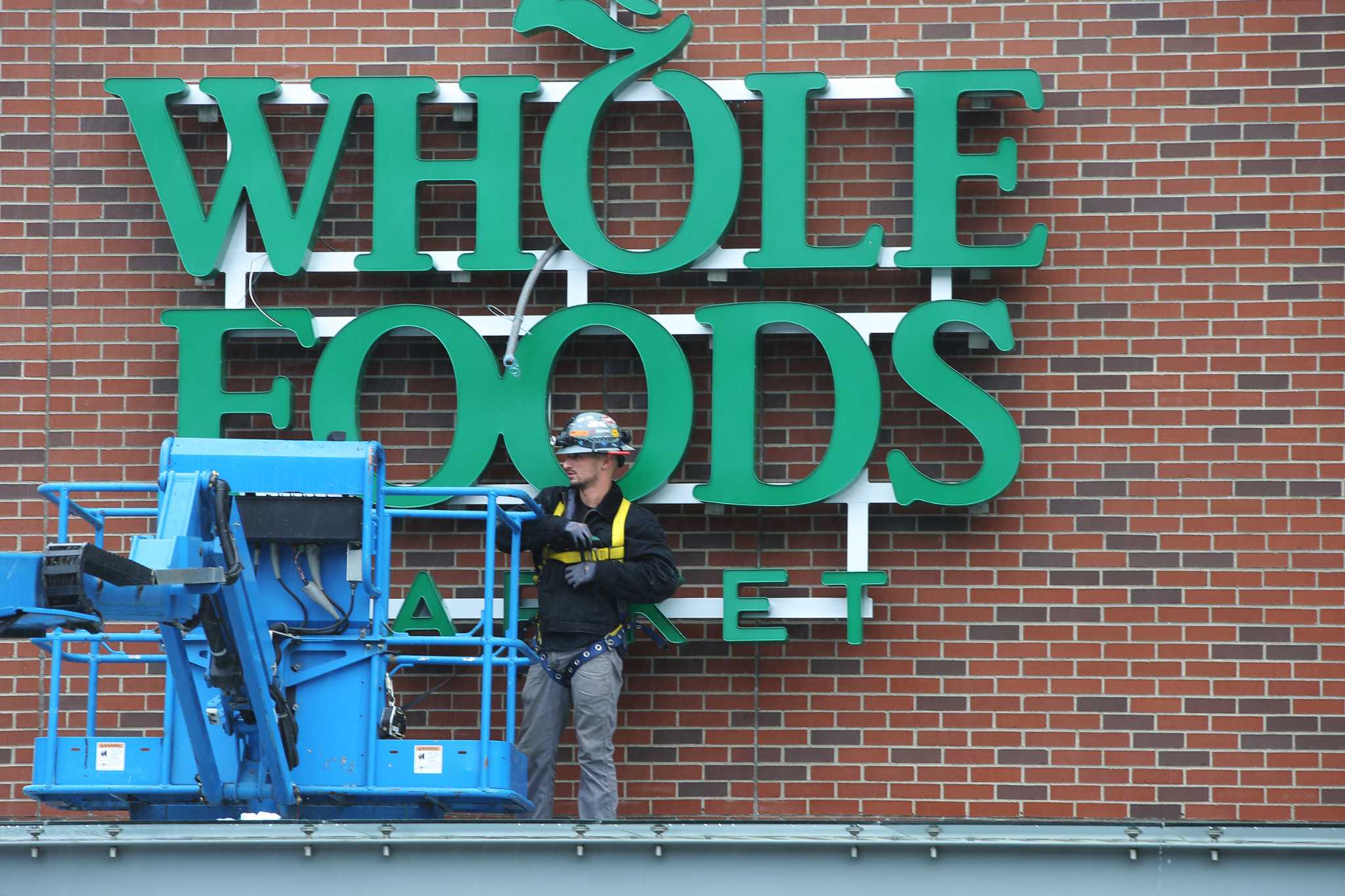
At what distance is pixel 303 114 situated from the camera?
9078 millimetres

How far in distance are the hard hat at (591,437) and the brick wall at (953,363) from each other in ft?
2.54

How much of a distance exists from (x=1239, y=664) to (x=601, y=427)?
382 cm

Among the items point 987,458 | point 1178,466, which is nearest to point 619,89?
point 987,458

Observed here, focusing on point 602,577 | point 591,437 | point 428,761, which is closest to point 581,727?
point 602,577

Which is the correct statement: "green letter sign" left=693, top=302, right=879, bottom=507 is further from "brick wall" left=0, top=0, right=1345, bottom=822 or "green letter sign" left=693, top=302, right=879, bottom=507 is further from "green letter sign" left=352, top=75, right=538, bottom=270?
"green letter sign" left=352, top=75, right=538, bottom=270

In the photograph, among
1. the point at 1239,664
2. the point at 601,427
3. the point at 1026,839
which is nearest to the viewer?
the point at 1026,839

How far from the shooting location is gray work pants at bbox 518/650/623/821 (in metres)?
7.84

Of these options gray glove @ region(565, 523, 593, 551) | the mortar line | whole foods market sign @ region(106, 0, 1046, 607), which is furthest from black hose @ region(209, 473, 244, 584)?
the mortar line

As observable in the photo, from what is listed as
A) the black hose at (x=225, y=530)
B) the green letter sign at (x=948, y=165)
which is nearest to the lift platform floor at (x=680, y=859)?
the black hose at (x=225, y=530)

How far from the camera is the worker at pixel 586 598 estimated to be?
25.6 feet

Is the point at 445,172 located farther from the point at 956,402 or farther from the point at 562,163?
the point at 956,402

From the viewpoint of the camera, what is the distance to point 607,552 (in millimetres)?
7945

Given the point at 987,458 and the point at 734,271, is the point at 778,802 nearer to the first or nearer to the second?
the point at 987,458

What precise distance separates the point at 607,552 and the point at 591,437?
0.61 metres
